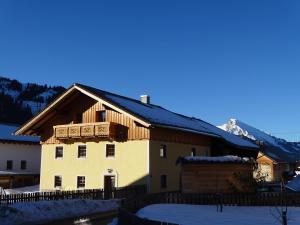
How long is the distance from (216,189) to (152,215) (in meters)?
8.98

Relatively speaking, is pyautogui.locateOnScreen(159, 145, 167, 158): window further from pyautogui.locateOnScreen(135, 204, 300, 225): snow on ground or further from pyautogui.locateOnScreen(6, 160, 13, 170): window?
pyautogui.locateOnScreen(6, 160, 13, 170): window

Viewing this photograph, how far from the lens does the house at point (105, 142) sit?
34.6 meters

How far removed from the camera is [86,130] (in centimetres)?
3625

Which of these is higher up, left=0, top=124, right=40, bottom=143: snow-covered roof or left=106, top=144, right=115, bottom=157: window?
left=0, top=124, right=40, bottom=143: snow-covered roof

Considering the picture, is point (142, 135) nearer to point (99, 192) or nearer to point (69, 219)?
point (99, 192)

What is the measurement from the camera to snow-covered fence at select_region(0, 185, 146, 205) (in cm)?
2577

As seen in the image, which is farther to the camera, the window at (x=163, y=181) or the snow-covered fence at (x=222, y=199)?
the window at (x=163, y=181)

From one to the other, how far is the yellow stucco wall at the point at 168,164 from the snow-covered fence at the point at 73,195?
190 cm

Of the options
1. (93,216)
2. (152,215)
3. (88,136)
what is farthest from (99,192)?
(152,215)

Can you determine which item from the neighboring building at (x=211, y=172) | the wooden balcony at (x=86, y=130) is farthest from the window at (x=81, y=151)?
the neighboring building at (x=211, y=172)

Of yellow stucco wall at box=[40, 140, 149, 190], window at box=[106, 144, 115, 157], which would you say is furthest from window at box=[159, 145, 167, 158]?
window at box=[106, 144, 115, 157]

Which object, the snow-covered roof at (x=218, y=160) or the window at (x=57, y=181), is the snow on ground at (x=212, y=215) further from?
the window at (x=57, y=181)

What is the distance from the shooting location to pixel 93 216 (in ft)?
81.5

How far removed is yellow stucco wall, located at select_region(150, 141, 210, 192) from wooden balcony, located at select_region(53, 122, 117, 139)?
11.8ft
